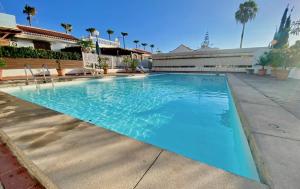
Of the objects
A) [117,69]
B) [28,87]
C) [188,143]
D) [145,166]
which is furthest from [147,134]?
[117,69]

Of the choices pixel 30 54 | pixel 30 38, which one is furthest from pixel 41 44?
pixel 30 54

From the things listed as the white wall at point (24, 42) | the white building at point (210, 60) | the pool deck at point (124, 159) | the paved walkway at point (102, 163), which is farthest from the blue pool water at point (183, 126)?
the white building at point (210, 60)

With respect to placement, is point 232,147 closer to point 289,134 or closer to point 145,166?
point 289,134

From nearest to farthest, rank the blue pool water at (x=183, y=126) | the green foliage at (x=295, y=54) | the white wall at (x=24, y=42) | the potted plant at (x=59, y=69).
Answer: the blue pool water at (x=183, y=126), the green foliage at (x=295, y=54), the potted plant at (x=59, y=69), the white wall at (x=24, y=42)

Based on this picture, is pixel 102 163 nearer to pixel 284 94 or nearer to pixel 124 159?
pixel 124 159

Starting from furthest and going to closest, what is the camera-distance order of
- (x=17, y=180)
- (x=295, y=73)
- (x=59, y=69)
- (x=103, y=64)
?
(x=103, y=64)
(x=59, y=69)
(x=295, y=73)
(x=17, y=180)

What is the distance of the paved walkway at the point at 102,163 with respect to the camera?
1.17 m

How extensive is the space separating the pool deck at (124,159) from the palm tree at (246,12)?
30643mm

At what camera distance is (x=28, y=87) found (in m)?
7.86

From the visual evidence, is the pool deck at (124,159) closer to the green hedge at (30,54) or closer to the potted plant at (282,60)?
the potted plant at (282,60)

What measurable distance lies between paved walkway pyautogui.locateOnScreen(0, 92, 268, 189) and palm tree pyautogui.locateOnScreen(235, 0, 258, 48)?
106ft

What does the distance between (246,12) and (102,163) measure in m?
33.2

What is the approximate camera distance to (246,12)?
24.9 meters

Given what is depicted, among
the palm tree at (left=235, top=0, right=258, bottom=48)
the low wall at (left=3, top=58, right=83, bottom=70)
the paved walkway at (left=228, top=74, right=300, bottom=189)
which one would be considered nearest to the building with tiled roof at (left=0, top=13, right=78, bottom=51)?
the low wall at (left=3, top=58, right=83, bottom=70)
